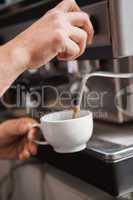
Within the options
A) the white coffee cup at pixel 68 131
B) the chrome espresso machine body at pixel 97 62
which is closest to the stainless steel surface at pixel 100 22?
the chrome espresso machine body at pixel 97 62

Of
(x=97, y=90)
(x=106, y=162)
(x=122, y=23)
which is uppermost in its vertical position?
(x=122, y=23)

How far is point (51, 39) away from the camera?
16.9 inches

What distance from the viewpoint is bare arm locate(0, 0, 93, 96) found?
41 centimetres

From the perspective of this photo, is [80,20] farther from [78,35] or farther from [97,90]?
[97,90]

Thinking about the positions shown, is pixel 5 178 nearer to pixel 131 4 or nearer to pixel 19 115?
pixel 19 115

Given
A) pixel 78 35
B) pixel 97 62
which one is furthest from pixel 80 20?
pixel 97 62

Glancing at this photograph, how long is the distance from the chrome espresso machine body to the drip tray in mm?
53

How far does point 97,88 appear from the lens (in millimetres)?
646

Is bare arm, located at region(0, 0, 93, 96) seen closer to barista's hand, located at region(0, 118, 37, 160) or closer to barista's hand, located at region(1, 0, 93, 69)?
barista's hand, located at region(1, 0, 93, 69)

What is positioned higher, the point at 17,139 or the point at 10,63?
the point at 10,63

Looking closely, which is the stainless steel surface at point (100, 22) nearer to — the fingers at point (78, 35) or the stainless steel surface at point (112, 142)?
the fingers at point (78, 35)

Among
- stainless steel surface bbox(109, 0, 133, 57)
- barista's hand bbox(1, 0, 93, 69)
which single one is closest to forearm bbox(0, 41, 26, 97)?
barista's hand bbox(1, 0, 93, 69)

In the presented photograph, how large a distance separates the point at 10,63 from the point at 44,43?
0.17 ft

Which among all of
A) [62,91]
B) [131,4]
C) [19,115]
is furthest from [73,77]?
[131,4]
